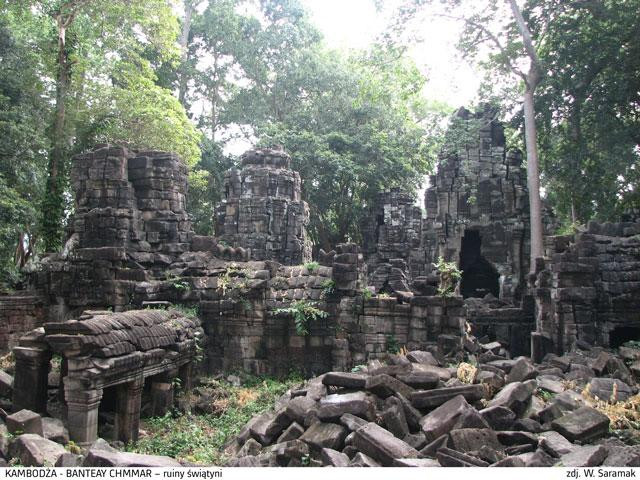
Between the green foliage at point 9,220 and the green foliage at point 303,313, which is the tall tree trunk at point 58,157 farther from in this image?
the green foliage at point 303,313

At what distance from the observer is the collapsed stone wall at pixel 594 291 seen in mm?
12852

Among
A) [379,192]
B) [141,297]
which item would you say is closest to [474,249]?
[379,192]

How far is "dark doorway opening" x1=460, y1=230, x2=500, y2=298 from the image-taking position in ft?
73.2

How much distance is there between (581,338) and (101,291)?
11.1 metres

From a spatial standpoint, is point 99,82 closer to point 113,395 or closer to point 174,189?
point 174,189

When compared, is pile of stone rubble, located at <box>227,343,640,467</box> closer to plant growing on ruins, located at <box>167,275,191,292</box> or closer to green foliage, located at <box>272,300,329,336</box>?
green foliage, located at <box>272,300,329,336</box>

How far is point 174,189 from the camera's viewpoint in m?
14.5

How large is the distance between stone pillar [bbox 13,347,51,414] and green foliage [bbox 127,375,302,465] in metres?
1.63

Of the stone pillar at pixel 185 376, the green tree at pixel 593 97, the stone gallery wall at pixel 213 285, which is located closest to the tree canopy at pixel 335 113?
the green tree at pixel 593 97

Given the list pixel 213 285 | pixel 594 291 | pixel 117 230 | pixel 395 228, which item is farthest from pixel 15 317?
pixel 395 228

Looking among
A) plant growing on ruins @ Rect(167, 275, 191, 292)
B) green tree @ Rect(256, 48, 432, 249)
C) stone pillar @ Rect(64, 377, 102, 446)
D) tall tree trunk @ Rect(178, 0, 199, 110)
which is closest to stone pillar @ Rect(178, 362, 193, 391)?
plant growing on ruins @ Rect(167, 275, 191, 292)

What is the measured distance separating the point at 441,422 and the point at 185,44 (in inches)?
1247

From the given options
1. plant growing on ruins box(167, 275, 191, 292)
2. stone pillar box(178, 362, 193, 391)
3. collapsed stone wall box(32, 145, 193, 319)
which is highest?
collapsed stone wall box(32, 145, 193, 319)

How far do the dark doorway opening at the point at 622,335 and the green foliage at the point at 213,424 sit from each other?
7.73 m
